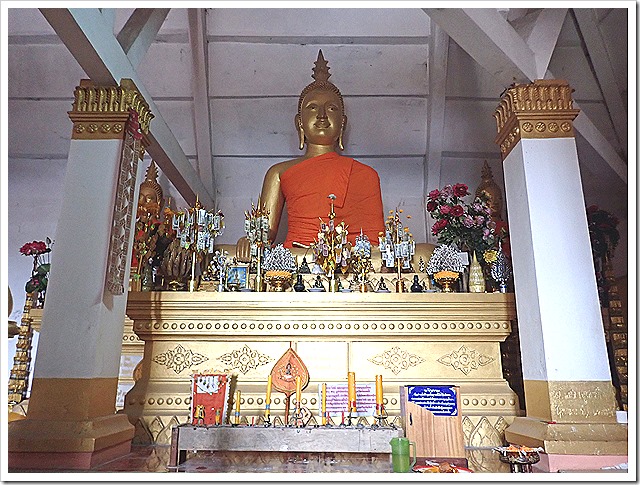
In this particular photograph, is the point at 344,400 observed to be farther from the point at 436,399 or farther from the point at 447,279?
the point at 447,279

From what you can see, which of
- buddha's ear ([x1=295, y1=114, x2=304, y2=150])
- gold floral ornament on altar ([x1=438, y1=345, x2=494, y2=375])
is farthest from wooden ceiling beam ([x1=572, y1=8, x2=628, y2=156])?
gold floral ornament on altar ([x1=438, y1=345, x2=494, y2=375])

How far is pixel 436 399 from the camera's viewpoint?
2.73 m

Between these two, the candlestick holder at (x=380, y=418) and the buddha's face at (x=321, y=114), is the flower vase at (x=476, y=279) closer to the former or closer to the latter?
the candlestick holder at (x=380, y=418)

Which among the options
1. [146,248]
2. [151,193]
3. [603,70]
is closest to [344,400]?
[146,248]

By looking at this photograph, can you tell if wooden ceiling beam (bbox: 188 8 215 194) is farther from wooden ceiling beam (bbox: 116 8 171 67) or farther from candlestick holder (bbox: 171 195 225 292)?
candlestick holder (bbox: 171 195 225 292)

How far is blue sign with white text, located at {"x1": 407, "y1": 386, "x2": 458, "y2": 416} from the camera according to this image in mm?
2719

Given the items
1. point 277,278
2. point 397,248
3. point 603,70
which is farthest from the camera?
point 603,70

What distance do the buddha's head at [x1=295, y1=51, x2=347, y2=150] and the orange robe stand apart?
0.34 meters

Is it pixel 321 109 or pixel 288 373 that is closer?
pixel 288 373

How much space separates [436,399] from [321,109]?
366 cm

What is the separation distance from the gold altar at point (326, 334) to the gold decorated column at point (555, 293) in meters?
0.43

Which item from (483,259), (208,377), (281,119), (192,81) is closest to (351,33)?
(281,119)

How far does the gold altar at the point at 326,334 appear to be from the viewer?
3.44 meters

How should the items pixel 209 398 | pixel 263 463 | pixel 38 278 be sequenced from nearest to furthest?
pixel 263 463 → pixel 209 398 → pixel 38 278
